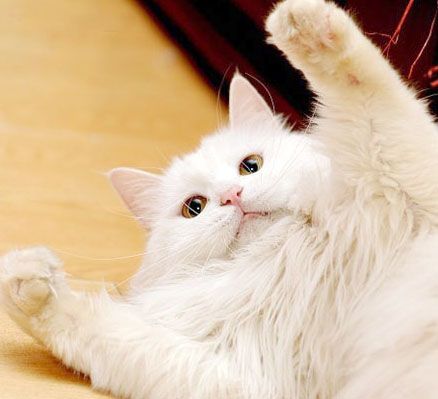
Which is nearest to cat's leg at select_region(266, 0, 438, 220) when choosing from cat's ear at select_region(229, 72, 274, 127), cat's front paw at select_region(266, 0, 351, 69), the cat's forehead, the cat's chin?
cat's front paw at select_region(266, 0, 351, 69)

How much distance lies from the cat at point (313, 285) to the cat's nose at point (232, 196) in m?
0.05

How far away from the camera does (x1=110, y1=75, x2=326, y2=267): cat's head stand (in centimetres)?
99

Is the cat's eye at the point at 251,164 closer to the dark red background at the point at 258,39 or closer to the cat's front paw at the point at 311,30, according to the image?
the cat's front paw at the point at 311,30

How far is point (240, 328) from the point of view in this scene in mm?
903

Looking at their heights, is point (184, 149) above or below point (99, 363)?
above

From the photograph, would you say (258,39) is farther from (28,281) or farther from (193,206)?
(28,281)

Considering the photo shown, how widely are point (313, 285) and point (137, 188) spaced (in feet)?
1.63

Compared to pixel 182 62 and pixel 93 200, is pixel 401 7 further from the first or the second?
pixel 182 62

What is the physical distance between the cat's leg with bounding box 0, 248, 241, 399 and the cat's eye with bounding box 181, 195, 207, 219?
0.21m

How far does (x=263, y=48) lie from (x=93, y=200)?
2.33 ft

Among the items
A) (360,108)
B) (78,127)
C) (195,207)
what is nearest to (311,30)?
(360,108)

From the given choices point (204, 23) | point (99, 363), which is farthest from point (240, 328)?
point (204, 23)

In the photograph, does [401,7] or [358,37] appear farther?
[401,7]

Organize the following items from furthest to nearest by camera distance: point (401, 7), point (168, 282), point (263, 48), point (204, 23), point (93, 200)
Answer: point (204, 23) < point (263, 48) < point (93, 200) < point (401, 7) < point (168, 282)
